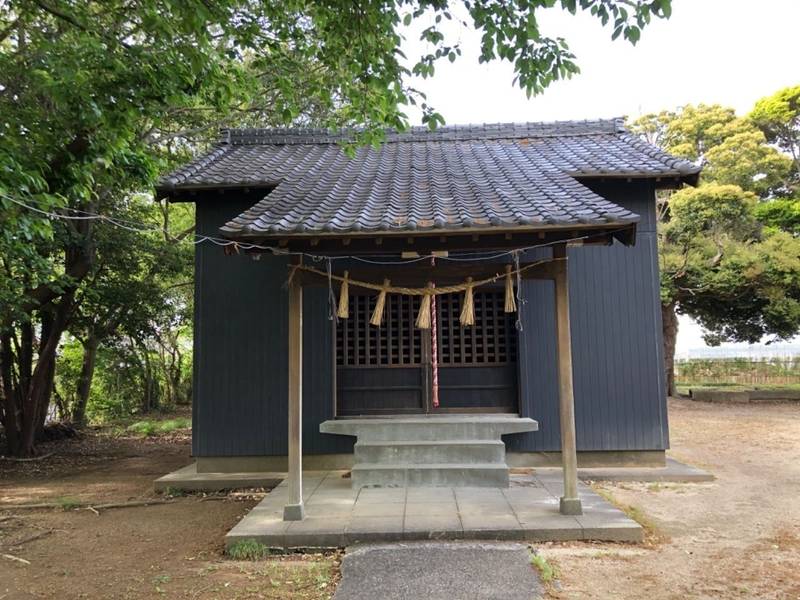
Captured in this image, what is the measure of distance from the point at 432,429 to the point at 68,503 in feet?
15.1

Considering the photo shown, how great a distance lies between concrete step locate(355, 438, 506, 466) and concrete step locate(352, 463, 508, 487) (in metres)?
0.12

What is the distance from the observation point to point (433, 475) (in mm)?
6695

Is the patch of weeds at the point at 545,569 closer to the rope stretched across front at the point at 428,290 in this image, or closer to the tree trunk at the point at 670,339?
the rope stretched across front at the point at 428,290

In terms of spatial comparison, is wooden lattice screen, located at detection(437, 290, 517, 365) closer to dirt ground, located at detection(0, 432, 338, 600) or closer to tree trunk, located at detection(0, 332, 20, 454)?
dirt ground, located at detection(0, 432, 338, 600)

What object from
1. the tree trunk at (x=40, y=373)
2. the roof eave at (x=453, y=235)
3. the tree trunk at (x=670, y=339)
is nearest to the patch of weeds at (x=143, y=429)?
the tree trunk at (x=40, y=373)

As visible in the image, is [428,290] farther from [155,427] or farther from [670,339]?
[670,339]

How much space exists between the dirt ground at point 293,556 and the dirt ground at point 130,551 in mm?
13

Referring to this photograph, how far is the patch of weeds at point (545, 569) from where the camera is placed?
432cm

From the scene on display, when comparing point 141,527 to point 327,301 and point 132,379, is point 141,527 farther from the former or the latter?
point 132,379

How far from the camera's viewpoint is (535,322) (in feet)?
26.3

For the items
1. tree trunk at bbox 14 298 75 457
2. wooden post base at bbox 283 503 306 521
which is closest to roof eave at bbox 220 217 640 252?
wooden post base at bbox 283 503 306 521

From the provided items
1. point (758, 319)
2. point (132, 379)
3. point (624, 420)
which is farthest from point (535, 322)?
point (758, 319)

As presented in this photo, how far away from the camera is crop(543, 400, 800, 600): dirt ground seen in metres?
4.24

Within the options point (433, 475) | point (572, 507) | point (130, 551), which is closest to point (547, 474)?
point (433, 475)
